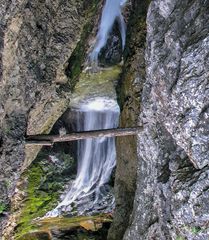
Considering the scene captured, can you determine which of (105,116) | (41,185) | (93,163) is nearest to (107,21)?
(105,116)

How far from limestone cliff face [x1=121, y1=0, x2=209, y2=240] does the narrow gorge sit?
0.7 inches

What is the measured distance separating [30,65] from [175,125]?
2.50 m

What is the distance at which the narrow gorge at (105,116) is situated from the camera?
5.52 metres

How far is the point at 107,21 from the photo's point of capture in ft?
26.6

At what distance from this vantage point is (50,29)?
6.61 metres

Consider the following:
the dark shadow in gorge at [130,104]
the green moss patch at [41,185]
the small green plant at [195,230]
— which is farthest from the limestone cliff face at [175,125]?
the green moss patch at [41,185]

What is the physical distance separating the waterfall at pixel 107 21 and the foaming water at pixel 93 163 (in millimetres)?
1337

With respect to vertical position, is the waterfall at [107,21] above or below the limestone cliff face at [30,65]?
above

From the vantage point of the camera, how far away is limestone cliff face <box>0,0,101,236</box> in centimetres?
544

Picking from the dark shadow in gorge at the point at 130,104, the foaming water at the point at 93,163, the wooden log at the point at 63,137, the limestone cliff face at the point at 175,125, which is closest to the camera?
the limestone cliff face at the point at 175,125

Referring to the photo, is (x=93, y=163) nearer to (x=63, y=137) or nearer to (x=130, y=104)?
(x=130, y=104)

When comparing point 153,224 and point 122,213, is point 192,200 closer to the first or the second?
point 153,224

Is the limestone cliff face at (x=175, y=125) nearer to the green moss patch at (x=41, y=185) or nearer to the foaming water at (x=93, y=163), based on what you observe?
the foaming water at (x=93, y=163)

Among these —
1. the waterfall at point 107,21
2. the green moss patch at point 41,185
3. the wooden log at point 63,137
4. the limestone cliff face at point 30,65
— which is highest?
the waterfall at point 107,21
